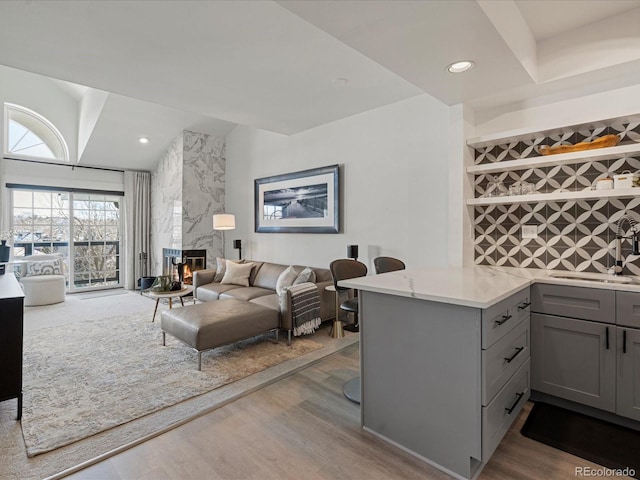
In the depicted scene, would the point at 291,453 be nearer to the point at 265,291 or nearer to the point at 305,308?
the point at 305,308

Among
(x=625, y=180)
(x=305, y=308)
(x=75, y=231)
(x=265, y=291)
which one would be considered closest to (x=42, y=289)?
(x=75, y=231)

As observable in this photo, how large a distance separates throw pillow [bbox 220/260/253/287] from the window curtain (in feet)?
9.72

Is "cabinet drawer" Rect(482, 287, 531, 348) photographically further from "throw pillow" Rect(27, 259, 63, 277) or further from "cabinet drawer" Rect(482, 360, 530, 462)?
"throw pillow" Rect(27, 259, 63, 277)

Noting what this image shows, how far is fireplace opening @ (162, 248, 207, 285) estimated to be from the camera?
6.12 meters

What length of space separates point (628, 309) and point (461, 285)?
3.33 feet

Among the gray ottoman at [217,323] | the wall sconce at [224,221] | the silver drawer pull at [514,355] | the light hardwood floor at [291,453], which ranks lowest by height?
the light hardwood floor at [291,453]

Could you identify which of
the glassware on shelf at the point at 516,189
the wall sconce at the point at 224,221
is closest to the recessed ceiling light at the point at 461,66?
the glassware on shelf at the point at 516,189

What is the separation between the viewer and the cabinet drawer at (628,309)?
194 cm

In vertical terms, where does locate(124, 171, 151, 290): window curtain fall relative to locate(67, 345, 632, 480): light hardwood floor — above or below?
above

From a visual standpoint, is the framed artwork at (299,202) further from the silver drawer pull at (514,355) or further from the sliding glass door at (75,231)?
the sliding glass door at (75,231)

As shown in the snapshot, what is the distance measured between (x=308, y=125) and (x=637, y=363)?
4.21 meters

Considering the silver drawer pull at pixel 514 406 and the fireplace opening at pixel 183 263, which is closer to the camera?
the silver drawer pull at pixel 514 406

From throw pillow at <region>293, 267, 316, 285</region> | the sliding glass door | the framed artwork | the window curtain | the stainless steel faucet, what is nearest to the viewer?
the stainless steel faucet

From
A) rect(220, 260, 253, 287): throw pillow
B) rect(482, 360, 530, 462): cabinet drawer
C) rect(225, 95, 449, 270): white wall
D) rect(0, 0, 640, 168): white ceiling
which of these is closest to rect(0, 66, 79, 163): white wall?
rect(0, 0, 640, 168): white ceiling
